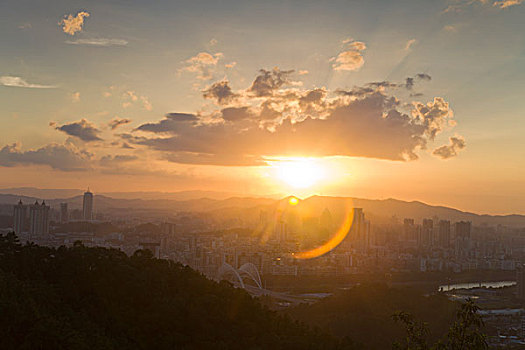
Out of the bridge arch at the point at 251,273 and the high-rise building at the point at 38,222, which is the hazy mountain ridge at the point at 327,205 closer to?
the high-rise building at the point at 38,222

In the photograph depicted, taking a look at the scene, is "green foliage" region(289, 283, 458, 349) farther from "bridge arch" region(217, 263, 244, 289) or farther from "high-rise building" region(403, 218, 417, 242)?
"high-rise building" region(403, 218, 417, 242)

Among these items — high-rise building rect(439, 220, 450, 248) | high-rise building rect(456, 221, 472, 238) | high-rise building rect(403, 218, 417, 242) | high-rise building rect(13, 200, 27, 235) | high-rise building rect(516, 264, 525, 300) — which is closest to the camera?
high-rise building rect(516, 264, 525, 300)

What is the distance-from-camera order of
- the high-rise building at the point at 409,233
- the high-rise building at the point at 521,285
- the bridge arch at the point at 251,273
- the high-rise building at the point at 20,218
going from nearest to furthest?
1. the bridge arch at the point at 251,273
2. the high-rise building at the point at 521,285
3. the high-rise building at the point at 20,218
4. the high-rise building at the point at 409,233

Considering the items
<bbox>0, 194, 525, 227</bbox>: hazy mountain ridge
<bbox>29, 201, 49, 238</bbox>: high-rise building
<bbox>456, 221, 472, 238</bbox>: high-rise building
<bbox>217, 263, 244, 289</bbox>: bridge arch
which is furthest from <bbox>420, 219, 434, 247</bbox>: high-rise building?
<bbox>29, 201, 49, 238</bbox>: high-rise building

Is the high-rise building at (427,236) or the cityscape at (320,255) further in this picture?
the high-rise building at (427,236)

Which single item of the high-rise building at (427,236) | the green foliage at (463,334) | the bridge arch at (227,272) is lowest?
the bridge arch at (227,272)

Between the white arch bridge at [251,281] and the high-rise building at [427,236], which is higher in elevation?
the high-rise building at [427,236]

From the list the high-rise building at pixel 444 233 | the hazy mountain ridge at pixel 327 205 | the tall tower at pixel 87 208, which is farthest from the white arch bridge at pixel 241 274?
the hazy mountain ridge at pixel 327 205

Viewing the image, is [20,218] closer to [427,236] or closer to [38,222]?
[38,222]
